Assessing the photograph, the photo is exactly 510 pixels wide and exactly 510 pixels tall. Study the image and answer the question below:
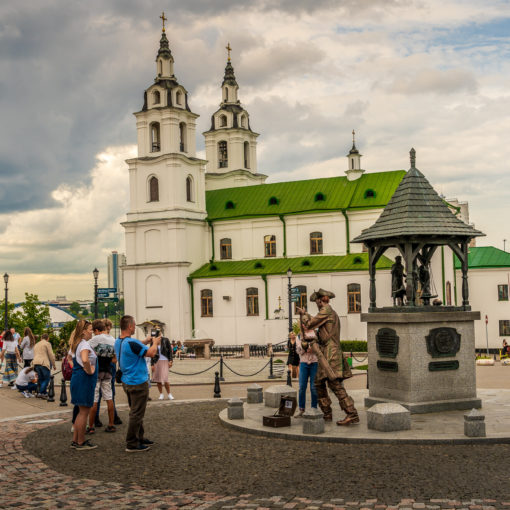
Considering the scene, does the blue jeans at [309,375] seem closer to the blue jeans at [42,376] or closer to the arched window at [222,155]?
the blue jeans at [42,376]

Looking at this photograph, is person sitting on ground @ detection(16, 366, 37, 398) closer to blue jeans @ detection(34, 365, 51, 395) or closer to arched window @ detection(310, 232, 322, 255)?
blue jeans @ detection(34, 365, 51, 395)

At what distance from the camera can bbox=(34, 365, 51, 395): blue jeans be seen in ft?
60.6

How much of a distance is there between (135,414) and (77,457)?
3.57 feet

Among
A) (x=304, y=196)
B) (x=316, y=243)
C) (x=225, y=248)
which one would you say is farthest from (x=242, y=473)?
(x=225, y=248)

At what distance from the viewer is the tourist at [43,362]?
18.3 meters

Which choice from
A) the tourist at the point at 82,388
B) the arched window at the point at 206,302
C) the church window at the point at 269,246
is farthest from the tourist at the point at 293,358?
the church window at the point at 269,246

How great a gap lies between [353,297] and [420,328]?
34.6m

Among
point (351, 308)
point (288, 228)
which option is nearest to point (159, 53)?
point (288, 228)

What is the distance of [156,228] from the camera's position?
177 ft

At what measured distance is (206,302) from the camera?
53.1 m

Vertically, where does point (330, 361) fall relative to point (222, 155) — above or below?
below

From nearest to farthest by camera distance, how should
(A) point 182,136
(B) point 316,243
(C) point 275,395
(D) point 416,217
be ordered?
(D) point 416,217, (C) point 275,395, (B) point 316,243, (A) point 182,136

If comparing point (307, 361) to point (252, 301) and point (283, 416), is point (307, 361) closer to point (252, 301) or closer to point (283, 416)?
point (283, 416)

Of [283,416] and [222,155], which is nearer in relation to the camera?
[283,416]
